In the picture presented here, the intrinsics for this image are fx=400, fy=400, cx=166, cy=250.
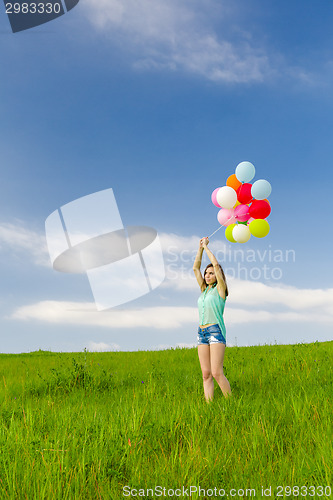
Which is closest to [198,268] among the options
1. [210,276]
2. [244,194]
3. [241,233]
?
[210,276]

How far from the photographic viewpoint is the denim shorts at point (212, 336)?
598cm

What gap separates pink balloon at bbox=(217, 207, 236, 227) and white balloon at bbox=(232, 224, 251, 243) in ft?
0.69

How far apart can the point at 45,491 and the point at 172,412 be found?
2107 mm

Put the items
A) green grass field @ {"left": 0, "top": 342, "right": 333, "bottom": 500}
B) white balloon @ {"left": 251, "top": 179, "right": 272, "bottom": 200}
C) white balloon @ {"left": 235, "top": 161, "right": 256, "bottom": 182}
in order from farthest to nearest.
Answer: white balloon @ {"left": 235, "top": 161, "right": 256, "bottom": 182} → white balloon @ {"left": 251, "top": 179, "right": 272, "bottom": 200} → green grass field @ {"left": 0, "top": 342, "right": 333, "bottom": 500}

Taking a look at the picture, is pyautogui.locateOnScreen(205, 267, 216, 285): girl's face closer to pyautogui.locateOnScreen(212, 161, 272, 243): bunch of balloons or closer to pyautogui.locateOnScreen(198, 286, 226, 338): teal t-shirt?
pyautogui.locateOnScreen(198, 286, 226, 338): teal t-shirt

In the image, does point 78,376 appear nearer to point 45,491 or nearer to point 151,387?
point 151,387

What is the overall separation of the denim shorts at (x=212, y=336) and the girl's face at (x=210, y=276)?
75cm

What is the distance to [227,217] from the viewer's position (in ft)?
24.6

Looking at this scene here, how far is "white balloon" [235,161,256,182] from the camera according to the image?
744 cm

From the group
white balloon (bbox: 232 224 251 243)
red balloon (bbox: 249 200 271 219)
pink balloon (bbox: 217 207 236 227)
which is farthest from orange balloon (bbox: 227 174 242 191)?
white balloon (bbox: 232 224 251 243)

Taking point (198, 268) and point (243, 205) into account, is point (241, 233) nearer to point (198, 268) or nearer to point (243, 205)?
point (243, 205)

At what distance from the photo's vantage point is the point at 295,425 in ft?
15.6

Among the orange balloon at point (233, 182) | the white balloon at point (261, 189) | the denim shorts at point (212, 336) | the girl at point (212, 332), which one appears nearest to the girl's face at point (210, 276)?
the girl at point (212, 332)

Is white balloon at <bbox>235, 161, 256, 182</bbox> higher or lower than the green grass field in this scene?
higher
